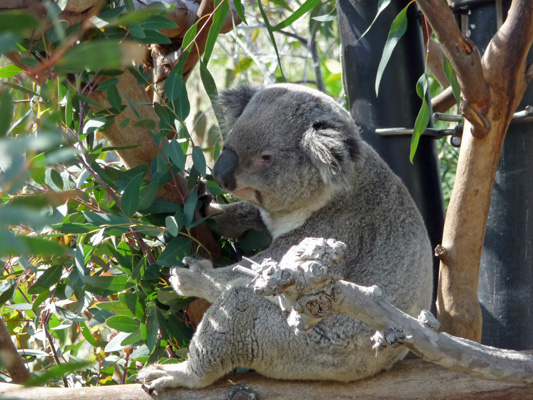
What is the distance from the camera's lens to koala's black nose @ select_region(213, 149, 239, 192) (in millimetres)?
2322

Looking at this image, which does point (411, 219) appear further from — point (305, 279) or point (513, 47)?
point (305, 279)

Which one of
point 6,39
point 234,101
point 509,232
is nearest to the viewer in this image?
point 6,39

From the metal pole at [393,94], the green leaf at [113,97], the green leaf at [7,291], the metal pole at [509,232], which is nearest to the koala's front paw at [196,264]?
the green leaf at [113,97]

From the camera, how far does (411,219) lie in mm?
2395

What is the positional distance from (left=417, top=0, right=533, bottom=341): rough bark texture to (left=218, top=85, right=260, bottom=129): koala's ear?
1.04 meters

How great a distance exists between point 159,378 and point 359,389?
0.68 m

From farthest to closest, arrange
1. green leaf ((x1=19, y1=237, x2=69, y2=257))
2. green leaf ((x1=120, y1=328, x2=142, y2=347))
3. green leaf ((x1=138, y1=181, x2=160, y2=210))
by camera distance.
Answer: green leaf ((x1=120, y1=328, x2=142, y2=347)) → green leaf ((x1=138, y1=181, x2=160, y2=210)) → green leaf ((x1=19, y1=237, x2=69, y2=257))

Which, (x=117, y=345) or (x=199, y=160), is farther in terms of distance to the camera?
(x=117, y=345)

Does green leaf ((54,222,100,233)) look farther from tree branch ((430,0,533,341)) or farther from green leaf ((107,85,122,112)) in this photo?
tree branch ((430,0,533,341))

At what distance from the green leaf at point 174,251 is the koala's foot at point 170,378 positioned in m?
0.37

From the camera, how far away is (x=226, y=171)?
2334mm

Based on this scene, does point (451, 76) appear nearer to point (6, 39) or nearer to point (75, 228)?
point (75, 228)

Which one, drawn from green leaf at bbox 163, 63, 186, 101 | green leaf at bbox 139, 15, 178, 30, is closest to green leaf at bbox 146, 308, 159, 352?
green leaf at bbox 163, 63, 186, 101

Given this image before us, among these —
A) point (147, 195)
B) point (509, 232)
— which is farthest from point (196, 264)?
point (509, 232)
